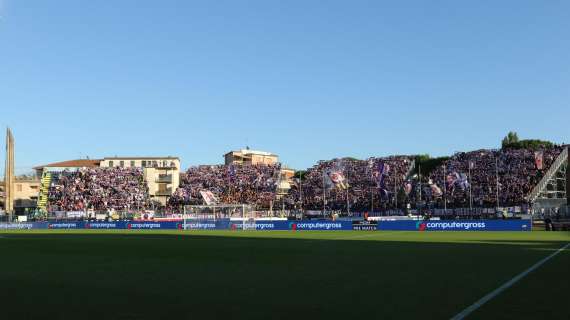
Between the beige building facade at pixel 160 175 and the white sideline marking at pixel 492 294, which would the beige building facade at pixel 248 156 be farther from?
the white sideline marking at pixel 492 294

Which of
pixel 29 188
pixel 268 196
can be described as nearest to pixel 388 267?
pixel 268 196

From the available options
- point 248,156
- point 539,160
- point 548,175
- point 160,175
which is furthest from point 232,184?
point 548,175

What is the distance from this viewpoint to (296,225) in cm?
6525

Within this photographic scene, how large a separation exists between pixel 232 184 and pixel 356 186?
24.6 metres

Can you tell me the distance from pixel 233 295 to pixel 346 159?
90.7 meters

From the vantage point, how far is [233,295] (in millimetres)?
13414

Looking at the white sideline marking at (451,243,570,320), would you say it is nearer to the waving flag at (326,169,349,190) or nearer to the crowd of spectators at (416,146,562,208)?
the crowd of spectators at (416,146,562,208)

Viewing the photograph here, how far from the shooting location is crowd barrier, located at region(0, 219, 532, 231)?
54812 millimetres

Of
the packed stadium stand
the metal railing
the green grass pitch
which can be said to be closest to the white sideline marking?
the green grass pitch

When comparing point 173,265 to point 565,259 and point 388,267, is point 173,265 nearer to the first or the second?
point 388,267

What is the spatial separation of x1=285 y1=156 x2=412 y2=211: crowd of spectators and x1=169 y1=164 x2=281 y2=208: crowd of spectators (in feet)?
15.7

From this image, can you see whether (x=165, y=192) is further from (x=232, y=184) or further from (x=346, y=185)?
(x=346, y=185)

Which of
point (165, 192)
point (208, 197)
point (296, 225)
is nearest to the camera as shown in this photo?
point (296, 225)

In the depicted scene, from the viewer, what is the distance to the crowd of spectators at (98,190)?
10049 cm
